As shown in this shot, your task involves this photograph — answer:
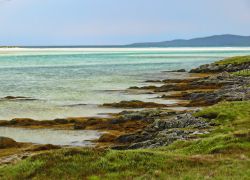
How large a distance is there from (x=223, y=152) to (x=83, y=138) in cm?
1610

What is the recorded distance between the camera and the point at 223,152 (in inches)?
751

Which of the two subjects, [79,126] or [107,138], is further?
[79,126]

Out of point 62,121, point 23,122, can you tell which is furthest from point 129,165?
point 23,122

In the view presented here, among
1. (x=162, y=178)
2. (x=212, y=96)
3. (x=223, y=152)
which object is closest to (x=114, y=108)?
(x=212, y=96)

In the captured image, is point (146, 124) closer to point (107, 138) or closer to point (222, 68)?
point (107, 138)

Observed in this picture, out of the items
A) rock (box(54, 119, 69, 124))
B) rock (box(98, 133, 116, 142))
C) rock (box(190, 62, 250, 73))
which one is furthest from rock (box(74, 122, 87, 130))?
rock (box(190, 62, 250, 73))

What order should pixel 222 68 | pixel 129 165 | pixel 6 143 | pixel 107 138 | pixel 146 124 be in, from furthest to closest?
Result: pixel 222 68
pixel 146 124
pixel 107 138
pixel 6 143
pixel 129 165

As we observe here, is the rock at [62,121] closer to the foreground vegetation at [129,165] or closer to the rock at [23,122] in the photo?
the rock at [23,122]

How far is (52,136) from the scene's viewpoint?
115 feet

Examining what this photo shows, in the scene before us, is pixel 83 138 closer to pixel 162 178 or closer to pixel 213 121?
pixel 213 121

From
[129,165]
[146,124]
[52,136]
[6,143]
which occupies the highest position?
[129,165]

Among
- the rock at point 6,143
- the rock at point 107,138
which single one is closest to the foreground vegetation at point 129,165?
the rock at point 6,143

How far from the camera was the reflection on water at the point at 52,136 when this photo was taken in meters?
32.6

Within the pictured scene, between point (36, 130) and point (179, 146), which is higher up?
point (179, 146)
